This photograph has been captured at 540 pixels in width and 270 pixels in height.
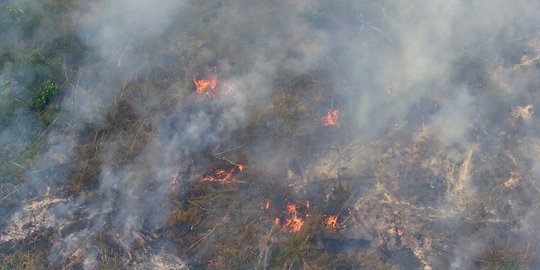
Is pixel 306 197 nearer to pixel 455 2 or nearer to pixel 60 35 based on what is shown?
pixel 455 2

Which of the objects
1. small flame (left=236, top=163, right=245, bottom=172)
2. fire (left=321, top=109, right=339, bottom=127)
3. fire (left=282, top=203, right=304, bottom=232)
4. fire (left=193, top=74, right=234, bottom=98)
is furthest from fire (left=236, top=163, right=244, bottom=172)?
fire (left=321, top=109, right=339, bottom=127)

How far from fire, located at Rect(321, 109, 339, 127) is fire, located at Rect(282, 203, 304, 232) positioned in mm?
2549

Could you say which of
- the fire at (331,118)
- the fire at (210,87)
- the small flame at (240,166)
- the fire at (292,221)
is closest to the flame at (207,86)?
the fire at (210,87)

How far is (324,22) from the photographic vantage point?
12969 millimetres

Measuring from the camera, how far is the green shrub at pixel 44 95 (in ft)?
39.0

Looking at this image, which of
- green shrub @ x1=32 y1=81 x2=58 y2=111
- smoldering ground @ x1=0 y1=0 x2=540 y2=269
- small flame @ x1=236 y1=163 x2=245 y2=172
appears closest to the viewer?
smoldering ground @ x1=0 y1=0 x2=540 y2=269

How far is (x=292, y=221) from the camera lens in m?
11.1

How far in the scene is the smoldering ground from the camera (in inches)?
432

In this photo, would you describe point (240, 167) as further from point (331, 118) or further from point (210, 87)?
point (331, 118)

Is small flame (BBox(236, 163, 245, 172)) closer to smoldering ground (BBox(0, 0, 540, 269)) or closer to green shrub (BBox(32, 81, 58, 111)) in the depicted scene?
smoldering ground (BBox(0, 0, 540, 269))

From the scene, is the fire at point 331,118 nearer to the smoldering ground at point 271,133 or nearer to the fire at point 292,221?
the smoldering ground at point 271,133

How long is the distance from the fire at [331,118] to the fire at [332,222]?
259 cm

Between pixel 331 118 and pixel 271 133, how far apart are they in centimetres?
178

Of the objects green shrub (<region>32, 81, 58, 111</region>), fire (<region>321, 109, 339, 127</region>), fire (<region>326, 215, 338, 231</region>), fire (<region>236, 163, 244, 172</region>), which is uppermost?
green shrub (<region>32, 81, 58, 111</region>)
